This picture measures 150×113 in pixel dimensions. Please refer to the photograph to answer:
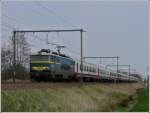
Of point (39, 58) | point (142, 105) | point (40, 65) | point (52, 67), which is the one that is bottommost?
point (142, 105)

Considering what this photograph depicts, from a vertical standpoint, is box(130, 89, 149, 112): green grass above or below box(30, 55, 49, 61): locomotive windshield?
below

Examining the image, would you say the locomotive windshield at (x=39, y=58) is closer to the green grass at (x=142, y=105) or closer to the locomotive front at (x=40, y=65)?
the locomotive front at (x=40, y=65)

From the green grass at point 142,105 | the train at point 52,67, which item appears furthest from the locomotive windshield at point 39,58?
the green grass at point 142,105

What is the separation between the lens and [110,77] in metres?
67.9

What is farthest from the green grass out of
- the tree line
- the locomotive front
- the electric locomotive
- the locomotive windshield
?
the tree line

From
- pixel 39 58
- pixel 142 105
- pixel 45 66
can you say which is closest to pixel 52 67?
pixel 45 66

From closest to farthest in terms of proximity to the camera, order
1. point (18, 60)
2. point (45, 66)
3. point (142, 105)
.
A: point (142, 105) < point (45, 66) < point (18, 60)

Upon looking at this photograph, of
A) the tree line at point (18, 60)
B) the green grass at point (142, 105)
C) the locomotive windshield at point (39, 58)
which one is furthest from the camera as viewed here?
the tree line at point (18, 60)

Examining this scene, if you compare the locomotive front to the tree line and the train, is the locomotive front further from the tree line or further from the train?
the tree line

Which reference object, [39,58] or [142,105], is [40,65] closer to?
[39,58]

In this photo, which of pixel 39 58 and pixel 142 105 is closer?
pixel 142 105

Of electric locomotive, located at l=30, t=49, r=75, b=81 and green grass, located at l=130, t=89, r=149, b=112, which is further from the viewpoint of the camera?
electric locomotive, located at l=30, t=49, r=75, b=81

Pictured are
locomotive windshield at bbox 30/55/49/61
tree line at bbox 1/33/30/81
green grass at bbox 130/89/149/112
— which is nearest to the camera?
green grass at bbox 130/89/149/112

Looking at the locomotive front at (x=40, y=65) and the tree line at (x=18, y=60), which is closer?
the locomotive front at (x=40, y=65)
